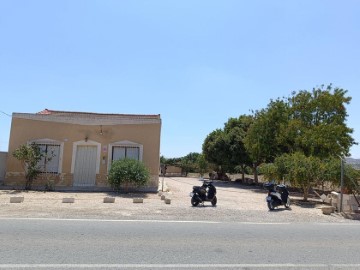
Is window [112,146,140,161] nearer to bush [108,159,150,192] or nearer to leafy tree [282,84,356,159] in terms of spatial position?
bush [108,159,150,192]

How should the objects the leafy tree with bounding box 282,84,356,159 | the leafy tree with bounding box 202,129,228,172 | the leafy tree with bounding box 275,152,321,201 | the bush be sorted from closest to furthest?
the leafy tree with bounding box 275,152,321,201 < the bush < the leafy tree with bounding box 282,84,356,159 < the leafy tree with bounding box 202,129,228,172

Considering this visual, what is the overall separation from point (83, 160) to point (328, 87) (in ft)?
60.8

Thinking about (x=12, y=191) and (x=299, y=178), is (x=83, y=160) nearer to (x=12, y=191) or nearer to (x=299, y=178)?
(x=12, y=191)

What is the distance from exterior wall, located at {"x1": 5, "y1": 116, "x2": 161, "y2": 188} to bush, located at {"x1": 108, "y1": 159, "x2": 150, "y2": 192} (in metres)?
1.57

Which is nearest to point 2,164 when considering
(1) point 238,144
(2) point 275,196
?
(2) point 275,196

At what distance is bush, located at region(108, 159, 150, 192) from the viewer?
17438 millimetres

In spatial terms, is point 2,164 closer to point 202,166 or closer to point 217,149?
point 217,149

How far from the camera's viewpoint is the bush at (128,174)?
17.4m

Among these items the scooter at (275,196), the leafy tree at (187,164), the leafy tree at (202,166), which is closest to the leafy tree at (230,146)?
the leafy tree at (202,166)

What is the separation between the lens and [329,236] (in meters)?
8.47

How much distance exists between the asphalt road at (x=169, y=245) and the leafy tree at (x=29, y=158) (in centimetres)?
930

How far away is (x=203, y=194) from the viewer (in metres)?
14.1

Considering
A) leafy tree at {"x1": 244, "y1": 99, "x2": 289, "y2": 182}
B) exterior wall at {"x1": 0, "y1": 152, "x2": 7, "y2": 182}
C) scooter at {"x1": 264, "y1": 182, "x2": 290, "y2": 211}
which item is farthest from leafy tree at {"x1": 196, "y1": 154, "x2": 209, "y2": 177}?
scooter at {"x1": 264, "y1": 182, "x2": 290, "y2": 211}

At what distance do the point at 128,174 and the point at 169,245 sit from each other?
35.4ft
